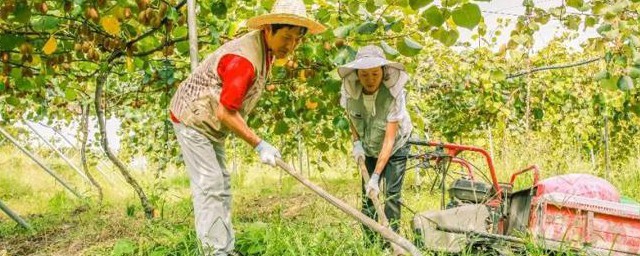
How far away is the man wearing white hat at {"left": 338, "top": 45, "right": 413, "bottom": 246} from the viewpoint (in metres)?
3.36

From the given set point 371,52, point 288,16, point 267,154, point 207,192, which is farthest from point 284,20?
point 207,192

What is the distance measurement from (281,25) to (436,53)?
15.9 ft

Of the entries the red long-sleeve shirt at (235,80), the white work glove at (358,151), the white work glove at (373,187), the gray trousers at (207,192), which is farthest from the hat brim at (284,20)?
the white work glove at (358,151)

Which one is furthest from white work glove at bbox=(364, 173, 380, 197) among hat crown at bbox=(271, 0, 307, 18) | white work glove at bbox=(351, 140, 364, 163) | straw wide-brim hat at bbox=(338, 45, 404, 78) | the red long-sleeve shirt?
hat crown at bbox=(271, 0, 307, 18)

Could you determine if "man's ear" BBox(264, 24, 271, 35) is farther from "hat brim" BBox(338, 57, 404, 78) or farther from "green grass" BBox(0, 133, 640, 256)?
"green grass" BBox(0, 133, 640, 256)

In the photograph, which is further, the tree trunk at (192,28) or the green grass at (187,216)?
the green grass at (187,216)

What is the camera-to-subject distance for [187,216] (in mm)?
3498

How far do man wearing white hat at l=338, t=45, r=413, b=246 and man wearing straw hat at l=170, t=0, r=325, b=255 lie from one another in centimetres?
55

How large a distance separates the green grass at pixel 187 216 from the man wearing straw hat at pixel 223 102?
0.22 meters

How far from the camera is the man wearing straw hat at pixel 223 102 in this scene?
8.79ft

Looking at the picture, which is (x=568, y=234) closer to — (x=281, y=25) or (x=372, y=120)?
(x=372, y=120)

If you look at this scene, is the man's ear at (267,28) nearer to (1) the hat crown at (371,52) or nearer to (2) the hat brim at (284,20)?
(2) the hat brim at (284,20)

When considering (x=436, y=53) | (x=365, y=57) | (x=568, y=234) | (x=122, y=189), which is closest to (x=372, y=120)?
(x=365, y=57)

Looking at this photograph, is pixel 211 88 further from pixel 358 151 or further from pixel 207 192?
pixel 358 151
